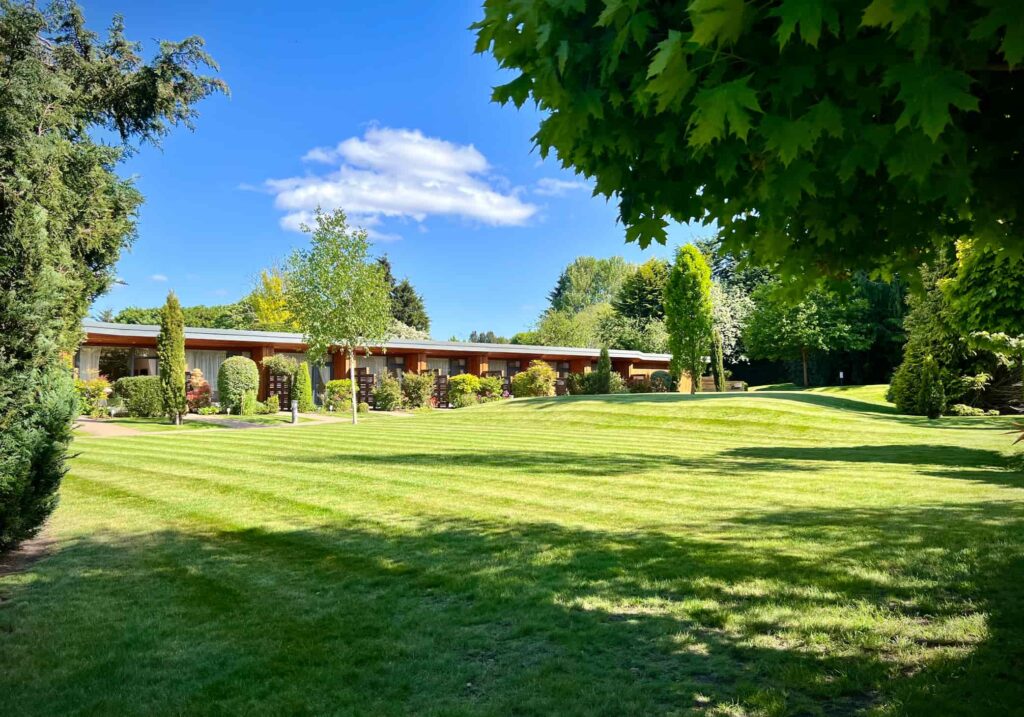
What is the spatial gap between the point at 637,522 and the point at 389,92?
24788 mm

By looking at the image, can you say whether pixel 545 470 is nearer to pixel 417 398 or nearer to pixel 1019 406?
pixel 1019 406

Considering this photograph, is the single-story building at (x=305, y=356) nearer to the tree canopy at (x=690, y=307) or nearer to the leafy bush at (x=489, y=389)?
the leafy bush at (x=489, y=389)

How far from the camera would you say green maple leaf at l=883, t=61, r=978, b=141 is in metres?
1.93

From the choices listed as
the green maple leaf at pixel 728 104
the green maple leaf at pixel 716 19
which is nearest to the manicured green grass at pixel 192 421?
the green maple leaf at pixel 728 104

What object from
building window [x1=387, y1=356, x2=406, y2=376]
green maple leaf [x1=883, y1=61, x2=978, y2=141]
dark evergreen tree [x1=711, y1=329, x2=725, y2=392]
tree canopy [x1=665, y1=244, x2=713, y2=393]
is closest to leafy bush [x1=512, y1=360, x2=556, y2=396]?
building window [x1=387, y1=356, x2=406, y2=376]

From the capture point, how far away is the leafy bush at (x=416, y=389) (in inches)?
1224

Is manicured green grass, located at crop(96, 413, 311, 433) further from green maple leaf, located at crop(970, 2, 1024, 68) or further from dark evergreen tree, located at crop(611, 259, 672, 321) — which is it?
dark evergreen tree, located at crop(611, 259, 672, 321)

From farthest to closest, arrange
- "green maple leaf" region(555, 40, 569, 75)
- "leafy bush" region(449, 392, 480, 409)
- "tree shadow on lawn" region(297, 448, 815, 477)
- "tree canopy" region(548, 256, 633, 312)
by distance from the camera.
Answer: "tree canopy" region(548, 256, 633, 312) < "leafy bush" region(449, 392, 480, 409) < "tree shadow on lawn" region(297, 448, 815, 477) < "green maple leaf" region(555, 40, 569, 75)

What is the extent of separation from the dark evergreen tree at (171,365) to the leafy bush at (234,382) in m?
2.87

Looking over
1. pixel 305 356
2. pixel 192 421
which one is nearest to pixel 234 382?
pixel 192 421

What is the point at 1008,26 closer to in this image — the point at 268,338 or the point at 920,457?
the point at 920,457

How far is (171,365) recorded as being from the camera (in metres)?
22.6

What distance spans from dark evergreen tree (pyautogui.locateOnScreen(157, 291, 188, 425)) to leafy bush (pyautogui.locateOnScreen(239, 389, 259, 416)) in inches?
117

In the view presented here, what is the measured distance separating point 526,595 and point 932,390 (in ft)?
65.6
